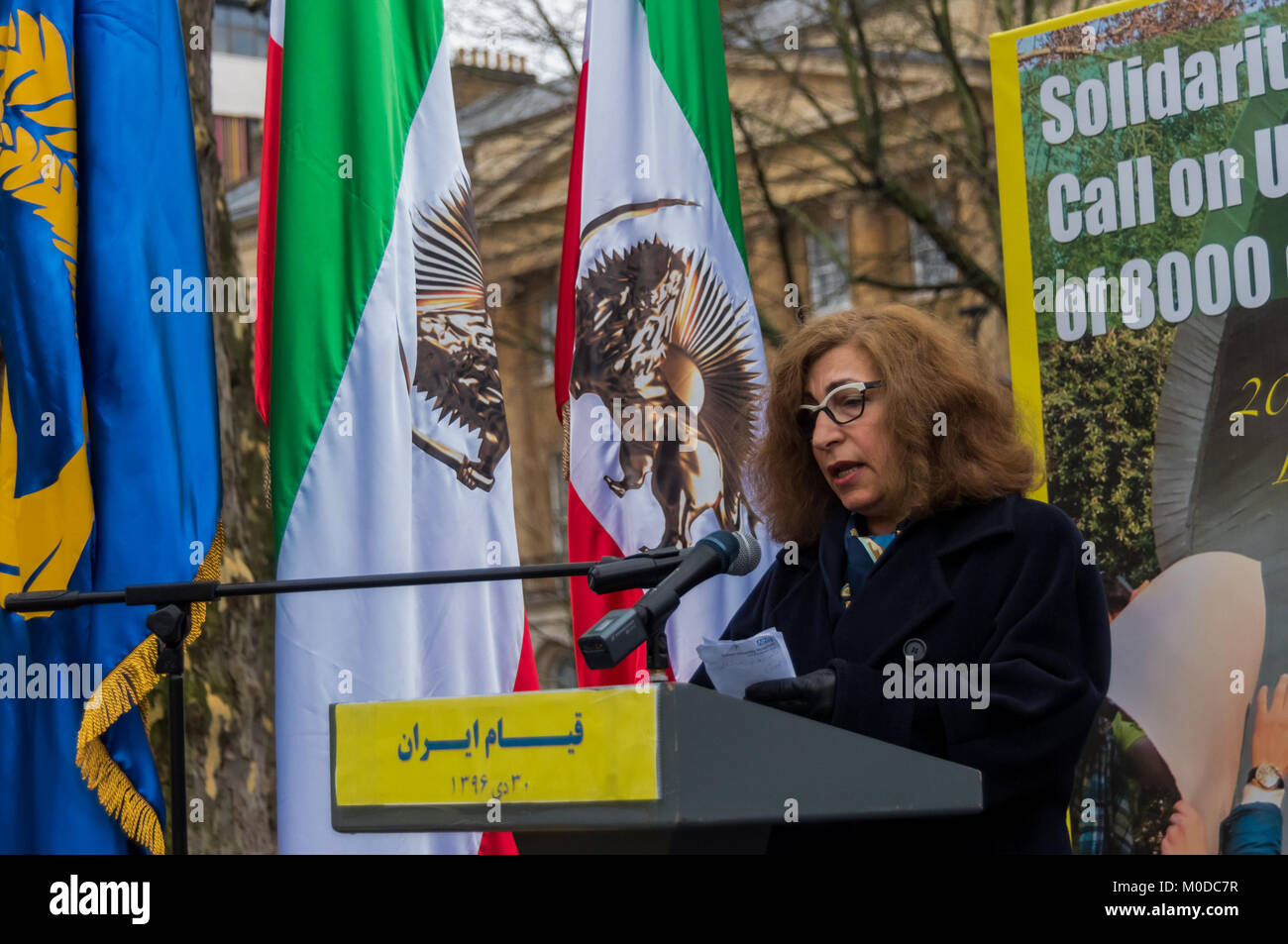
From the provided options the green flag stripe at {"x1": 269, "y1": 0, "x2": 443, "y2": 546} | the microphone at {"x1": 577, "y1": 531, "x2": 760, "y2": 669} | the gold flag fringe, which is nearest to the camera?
the microphone at {"x1": 577, "y1": 531, "x2": 760, "y2": 669}

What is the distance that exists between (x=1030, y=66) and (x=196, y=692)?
11.1ft

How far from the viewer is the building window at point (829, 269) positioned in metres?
13.3

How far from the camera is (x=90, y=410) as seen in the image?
368cm

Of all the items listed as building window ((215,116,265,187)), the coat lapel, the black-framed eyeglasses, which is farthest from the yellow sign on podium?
building window ((215,116,265,187))

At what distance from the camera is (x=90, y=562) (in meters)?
3.64

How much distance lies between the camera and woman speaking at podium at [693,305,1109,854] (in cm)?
225

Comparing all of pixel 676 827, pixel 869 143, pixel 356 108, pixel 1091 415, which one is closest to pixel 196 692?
pixel 356 108

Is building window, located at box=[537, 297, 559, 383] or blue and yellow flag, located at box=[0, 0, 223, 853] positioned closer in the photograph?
blue and yellow flag, located at box=[0, 0, 223, 853]

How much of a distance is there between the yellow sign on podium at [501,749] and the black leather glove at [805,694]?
1.52ft

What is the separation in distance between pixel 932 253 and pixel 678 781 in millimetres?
12596

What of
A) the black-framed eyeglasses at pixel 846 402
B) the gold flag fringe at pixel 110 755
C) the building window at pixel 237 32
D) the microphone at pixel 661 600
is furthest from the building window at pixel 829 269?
the building window at pixel 237 32

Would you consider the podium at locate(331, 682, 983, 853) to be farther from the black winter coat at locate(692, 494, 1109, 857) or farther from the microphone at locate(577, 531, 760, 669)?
the black winter coat at locate(692, 494, 1109, 857)

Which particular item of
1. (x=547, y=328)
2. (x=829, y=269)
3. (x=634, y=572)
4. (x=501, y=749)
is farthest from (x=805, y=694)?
Answer: (x=547, y=328)

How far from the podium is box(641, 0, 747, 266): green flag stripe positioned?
2.75 metres
